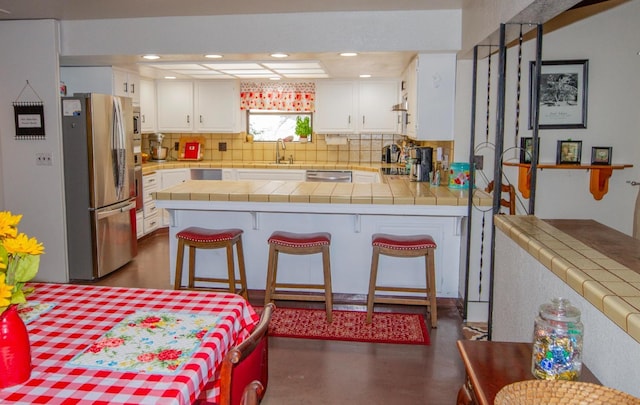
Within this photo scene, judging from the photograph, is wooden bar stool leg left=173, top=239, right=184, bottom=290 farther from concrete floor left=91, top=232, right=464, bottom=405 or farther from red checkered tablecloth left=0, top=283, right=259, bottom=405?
red checkered tablecloth left=0, top=283, right=259, bottom=405

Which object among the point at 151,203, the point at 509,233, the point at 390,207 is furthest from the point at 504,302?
the point at 151,203

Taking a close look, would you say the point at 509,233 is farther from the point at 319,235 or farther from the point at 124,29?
the point at 124,29

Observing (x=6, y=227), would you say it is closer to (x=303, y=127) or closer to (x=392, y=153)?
(x=392, y=153)

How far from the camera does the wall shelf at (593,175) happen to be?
406cm

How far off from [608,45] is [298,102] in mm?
4092

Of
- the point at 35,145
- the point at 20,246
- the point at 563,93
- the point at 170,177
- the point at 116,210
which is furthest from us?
the point at 170,177

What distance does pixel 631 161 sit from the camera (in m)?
4.21

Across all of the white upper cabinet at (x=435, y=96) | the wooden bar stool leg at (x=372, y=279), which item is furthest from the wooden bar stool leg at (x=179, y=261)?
the white upper cabinet at (x=435, y=96)

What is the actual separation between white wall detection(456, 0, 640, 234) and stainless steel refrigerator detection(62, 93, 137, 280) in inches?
120

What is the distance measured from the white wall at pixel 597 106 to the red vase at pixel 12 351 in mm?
3413

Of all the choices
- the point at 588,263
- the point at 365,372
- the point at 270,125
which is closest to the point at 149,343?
the point at 588,263

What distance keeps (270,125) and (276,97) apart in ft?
1.50

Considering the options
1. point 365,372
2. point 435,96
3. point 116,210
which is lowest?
point 365,372

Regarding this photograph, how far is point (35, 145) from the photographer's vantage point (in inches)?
185
